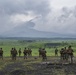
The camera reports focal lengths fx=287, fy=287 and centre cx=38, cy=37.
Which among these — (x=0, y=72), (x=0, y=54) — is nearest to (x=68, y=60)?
(x=0, y=54)

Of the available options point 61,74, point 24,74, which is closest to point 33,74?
point 24,74

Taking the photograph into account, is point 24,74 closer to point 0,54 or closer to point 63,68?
point 63,68

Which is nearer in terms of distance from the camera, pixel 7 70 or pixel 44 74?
pixel 44 74

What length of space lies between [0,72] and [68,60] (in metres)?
16.0

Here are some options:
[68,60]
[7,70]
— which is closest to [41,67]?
[7,70]

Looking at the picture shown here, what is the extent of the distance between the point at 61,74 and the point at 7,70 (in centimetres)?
788

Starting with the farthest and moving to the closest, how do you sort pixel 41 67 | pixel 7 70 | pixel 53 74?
pixel 41 67 < pixel 7 70 < pixel 53 74

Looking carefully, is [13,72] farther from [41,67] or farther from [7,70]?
[41,67]

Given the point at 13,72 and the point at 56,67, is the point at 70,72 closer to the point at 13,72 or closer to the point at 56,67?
the point at 56,67

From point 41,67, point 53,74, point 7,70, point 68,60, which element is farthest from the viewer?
point 68,60

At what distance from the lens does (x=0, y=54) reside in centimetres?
5262

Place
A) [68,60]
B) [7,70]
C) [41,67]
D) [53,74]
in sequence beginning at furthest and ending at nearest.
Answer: [68,60] → [41,67] → [7,70] → [53,74]

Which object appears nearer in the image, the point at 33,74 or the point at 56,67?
the point at 33,74

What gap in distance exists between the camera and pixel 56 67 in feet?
138
